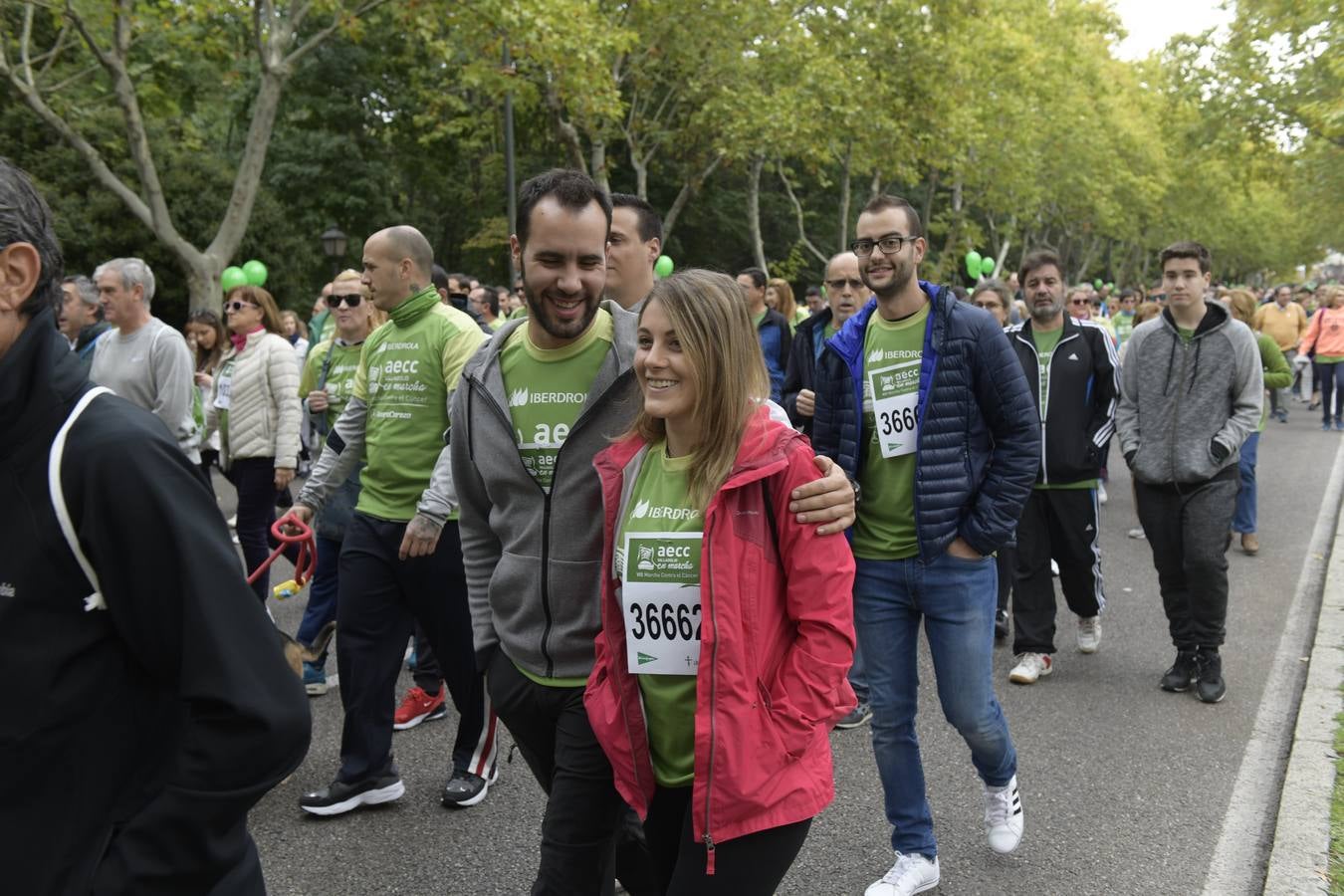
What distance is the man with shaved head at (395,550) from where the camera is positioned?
429 centimetres

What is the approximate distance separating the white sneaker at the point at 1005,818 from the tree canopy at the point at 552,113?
13.5 m

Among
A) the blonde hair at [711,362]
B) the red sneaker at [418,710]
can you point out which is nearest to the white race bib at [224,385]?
the red sneaker at [418,710]

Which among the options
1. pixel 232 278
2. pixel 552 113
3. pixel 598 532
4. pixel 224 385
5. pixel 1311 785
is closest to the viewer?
pixel 598 532

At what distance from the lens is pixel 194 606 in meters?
1.45

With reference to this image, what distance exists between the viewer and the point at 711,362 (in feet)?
7.88

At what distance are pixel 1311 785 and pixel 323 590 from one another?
4.39 m

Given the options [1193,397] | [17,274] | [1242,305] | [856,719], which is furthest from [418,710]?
[1242,305]

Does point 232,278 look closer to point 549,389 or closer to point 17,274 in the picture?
point 549,389

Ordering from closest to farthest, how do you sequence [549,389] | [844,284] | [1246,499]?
[549,389] → [844,284] → [1246,499]

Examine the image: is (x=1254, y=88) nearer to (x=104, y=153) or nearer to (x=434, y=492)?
(x=104, y=153)

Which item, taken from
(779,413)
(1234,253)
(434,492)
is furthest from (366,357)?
(1234,253)

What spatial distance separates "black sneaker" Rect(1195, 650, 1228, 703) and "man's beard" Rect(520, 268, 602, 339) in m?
4.25

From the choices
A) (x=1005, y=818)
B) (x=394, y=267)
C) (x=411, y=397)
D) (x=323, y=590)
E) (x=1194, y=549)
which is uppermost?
(x=394, y=267)

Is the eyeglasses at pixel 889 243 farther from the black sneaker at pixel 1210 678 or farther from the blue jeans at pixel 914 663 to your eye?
the black sneaker at pixel 1210 678
